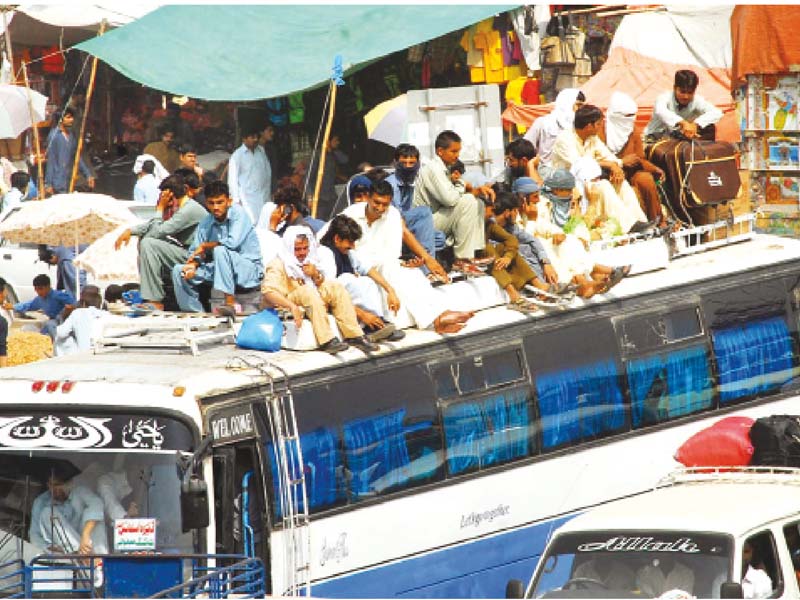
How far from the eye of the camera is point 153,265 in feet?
40.4

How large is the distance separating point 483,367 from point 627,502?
93.9 inches

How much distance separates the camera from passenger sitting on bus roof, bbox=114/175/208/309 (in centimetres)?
1234

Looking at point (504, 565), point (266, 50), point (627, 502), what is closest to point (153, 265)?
point (504, 565)

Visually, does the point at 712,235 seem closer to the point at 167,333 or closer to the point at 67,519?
the point at 167,333


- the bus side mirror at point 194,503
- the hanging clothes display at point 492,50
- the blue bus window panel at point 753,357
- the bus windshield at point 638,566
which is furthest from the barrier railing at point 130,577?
the hanging clothes display at point 492,50

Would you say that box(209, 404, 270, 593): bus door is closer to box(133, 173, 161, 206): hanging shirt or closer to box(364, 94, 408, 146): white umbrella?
box(133, 173, 161, 206): hanging shirt

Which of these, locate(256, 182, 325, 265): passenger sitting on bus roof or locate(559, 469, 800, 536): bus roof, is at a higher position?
Answer: locate(256, 182, 325, 265): passenger sitting on bus roof

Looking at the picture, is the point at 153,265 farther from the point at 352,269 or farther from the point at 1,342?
the point at 1,342

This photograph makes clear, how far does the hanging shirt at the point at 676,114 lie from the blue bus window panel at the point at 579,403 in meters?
3.09

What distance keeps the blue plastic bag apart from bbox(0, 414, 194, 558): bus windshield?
3.82 feet

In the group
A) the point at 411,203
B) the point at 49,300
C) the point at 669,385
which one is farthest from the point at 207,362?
the point at 49,300

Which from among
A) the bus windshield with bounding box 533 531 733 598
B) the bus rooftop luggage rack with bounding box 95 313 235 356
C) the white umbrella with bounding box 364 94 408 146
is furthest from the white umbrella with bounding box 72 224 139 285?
the bus windshield with bounding box 533 531 733 598

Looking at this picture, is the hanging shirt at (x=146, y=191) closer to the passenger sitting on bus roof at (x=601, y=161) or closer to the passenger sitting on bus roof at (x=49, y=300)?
the passenger sitting on bus roof at (x=49, y=300)

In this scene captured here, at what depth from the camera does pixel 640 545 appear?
9227 millimetres
